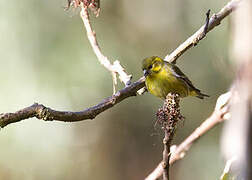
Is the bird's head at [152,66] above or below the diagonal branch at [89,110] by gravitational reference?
above

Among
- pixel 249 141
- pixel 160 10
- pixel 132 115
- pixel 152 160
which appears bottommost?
pixel 249 141

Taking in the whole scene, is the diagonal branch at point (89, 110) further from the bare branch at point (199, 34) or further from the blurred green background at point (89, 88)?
the blurred green background at point (89, 88)

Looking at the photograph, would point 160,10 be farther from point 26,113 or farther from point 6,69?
point 26,113

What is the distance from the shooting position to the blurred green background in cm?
424

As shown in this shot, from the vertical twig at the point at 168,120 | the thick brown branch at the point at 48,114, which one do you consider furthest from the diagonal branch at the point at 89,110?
the vertical twig at the point at 168,120

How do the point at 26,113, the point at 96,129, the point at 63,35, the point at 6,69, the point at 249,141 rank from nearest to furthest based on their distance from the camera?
the point at 249,141 → the point at 26,113 → the point at 6,69 → the point at 63,35 → the point at 96,129

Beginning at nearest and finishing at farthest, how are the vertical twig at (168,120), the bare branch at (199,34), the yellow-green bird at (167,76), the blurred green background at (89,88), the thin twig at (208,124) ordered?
the vertical twig at (168,120) < the thin twig at (208,124) < the bare branch at (199,34) < the yellow-green bird at (167,76) < the blurred green background at (89,88)

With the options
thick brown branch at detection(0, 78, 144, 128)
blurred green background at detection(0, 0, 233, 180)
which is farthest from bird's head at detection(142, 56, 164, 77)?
thick brown branch at detection(0, 78, 144, 128)

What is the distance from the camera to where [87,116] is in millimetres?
1402

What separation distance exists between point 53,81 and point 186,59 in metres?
1.49

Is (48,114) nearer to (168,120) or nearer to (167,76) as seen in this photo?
(168,120)

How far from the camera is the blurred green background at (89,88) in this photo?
4238 mm

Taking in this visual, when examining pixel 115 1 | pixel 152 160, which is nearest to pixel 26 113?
pixel 152 160

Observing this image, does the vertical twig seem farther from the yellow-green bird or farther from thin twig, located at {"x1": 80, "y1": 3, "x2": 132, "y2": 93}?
the yellow-green bird
